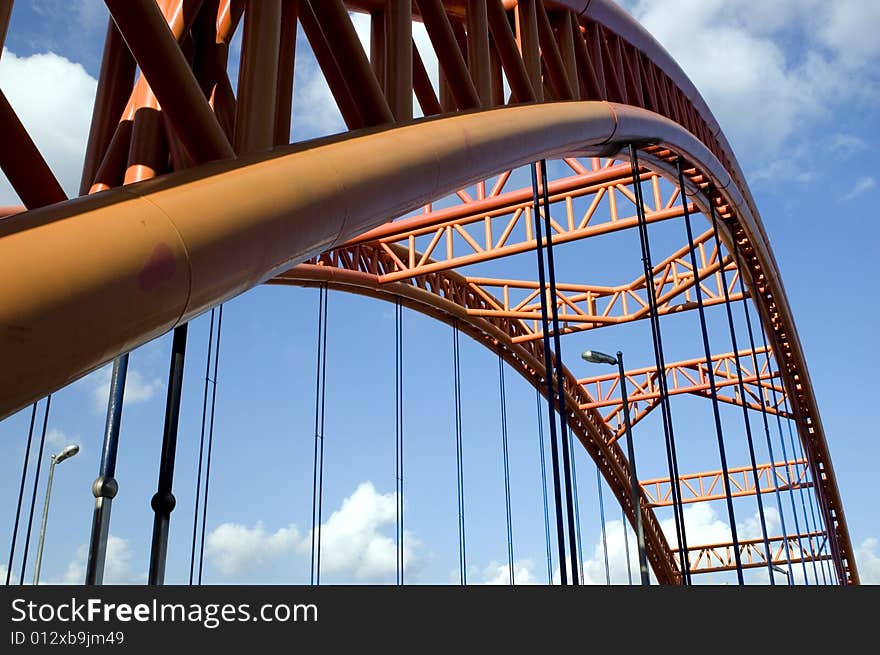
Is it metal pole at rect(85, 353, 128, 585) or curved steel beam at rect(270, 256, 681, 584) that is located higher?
curved steel beam at rect(270, 256, 681, 584)

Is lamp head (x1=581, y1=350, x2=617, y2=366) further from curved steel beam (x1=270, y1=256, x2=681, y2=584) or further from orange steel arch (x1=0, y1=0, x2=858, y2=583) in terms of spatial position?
orange steel arch (x1=0, y1=0, x2=858, y2=583)

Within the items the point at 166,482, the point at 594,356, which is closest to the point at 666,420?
the point at 594,356

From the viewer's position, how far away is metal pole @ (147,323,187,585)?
4.16m

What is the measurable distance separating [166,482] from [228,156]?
1576 millimetres

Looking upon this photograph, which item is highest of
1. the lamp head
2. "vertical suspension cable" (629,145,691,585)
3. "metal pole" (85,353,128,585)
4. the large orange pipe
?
the lamp head

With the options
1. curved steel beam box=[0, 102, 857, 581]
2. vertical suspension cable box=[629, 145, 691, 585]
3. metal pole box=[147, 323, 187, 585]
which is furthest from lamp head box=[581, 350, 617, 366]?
metal pole box=[147, 323, 187, 585]

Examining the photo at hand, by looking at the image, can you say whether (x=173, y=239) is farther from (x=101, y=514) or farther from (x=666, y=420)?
(x=666, y=420)

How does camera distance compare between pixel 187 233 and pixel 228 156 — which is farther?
pixel 228 156

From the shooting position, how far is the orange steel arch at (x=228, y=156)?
10.0ft

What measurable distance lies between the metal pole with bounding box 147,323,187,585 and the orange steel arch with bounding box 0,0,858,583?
27.8 inches

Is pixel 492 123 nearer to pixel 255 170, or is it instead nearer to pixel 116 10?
pixel 255 170

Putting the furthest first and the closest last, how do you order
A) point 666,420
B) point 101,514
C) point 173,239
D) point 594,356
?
point 594,356, point 666,420, point 101,514, point 173,239

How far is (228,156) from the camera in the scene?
14.0 feet
